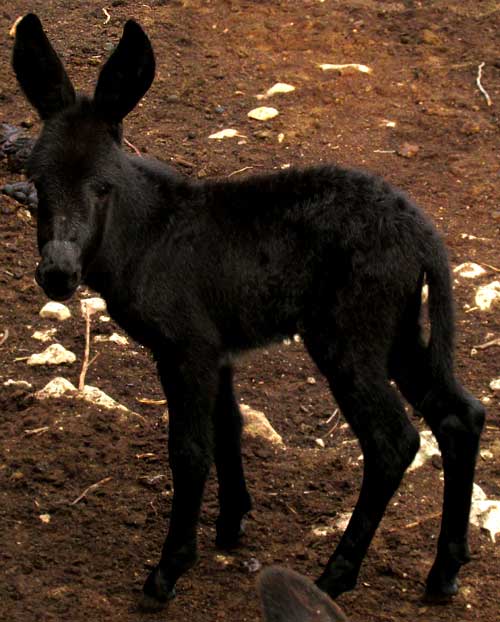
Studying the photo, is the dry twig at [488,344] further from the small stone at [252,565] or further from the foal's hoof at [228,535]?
the small stone at [252,565]

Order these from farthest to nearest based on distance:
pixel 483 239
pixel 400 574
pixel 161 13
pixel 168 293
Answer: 1. pixel 161 13
2. pixel 483 239
3. pixel 400 574
4. pixel 168 293

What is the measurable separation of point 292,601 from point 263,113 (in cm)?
720

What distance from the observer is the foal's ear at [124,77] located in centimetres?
465

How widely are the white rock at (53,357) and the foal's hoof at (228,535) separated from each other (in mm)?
1710

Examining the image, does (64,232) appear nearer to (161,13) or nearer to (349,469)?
(349,469)

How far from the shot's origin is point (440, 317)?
15.6 ft

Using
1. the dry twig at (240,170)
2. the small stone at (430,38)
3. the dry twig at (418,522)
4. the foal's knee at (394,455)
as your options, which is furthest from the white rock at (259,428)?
the small stone at (430,38)

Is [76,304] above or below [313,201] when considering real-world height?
below

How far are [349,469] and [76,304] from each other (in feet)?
7.35

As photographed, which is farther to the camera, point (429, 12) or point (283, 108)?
point (429, 12)

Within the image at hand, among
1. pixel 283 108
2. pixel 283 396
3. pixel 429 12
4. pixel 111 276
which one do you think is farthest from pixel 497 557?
pixel 429 12

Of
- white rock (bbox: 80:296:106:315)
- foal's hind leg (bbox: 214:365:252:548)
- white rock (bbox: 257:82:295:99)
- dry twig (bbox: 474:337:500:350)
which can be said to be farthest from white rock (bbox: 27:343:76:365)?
white rock (bbox: 257:82:295:99)

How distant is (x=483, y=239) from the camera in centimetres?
778

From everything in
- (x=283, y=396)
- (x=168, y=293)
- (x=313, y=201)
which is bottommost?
(x=283, y=396)
